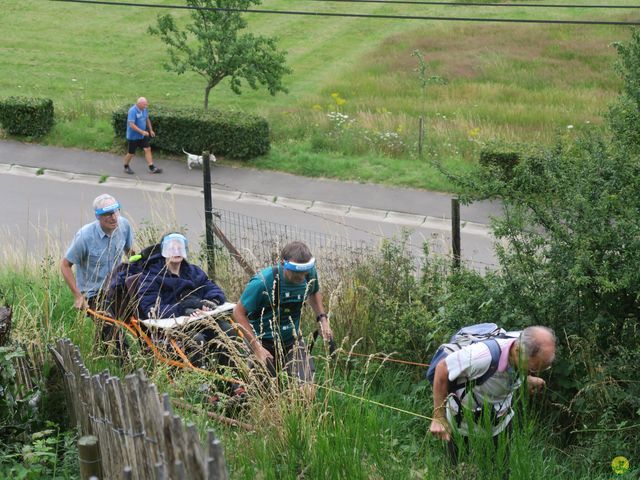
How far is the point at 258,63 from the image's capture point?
2175 centimetres

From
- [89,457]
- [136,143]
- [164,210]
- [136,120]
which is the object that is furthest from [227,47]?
[89,457]

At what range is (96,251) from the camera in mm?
8289

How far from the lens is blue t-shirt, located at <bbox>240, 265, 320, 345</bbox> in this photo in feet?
22.6

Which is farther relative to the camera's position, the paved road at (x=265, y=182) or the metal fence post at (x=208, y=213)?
the paved road at (x=265, y=182)

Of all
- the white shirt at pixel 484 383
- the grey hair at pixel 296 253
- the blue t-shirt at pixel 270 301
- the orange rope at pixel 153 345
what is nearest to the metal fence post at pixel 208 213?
the orange rope at pixel 153 345

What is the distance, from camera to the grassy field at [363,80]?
2059 centimetres

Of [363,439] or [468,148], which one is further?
[468,148]

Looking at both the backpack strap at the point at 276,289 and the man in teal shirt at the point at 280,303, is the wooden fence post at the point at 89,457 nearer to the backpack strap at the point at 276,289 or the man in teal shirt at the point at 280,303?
the man in teal shirt at the point at 280,303

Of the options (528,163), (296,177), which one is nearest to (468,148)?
(296,177)

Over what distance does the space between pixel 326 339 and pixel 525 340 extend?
2.11 metres

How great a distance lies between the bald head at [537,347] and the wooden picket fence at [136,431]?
6.09ft

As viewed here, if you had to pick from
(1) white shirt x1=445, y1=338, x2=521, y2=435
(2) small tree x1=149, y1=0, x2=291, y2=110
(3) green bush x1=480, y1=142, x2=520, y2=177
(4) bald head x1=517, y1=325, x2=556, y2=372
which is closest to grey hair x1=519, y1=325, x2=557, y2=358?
(4) bald head x1=517, y1=325, x2=556, y2=372

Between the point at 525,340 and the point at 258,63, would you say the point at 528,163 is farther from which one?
the point at 258,63

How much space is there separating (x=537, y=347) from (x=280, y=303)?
2.33 m
